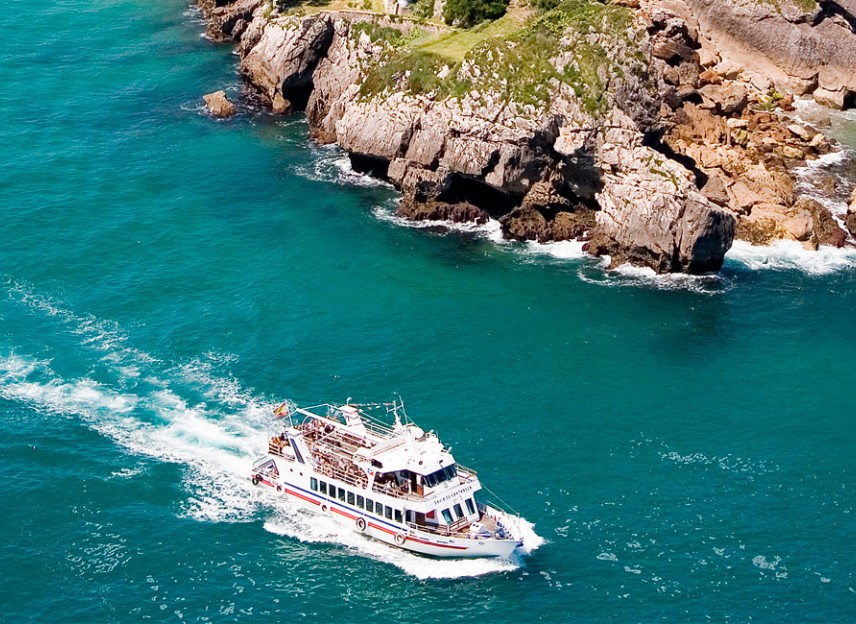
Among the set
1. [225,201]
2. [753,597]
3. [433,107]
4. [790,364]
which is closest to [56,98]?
[225,201]

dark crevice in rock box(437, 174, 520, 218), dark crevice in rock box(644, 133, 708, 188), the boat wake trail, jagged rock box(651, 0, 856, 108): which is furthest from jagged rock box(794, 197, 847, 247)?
the boat wake trail

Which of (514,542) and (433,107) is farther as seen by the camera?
(433,107)

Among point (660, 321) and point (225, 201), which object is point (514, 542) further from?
point (225, 201)

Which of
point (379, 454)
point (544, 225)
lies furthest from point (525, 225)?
point (379, 454)

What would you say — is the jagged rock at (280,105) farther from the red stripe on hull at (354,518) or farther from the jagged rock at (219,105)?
the red stripe on hull at (354,518)

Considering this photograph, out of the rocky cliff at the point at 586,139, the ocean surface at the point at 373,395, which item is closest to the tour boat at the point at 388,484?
the ocean surface at the point at 373,395

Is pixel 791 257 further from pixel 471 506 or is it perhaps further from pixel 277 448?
pixel 277 448
